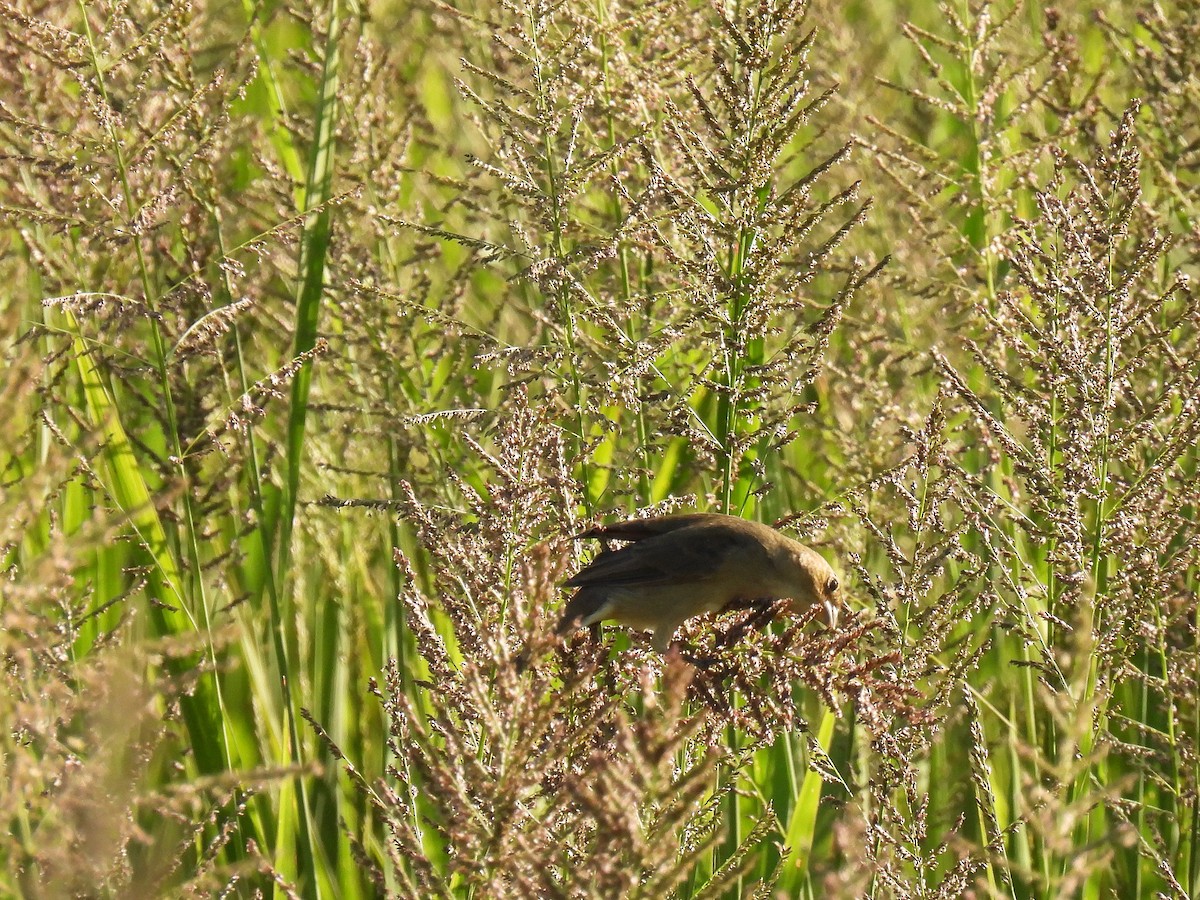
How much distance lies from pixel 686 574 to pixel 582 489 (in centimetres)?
27

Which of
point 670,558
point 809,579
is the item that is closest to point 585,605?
point 670,558

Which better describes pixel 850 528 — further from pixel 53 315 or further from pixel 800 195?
pixel 53 315

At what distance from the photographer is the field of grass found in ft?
6.36

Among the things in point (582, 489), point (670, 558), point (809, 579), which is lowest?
point (809, 579)

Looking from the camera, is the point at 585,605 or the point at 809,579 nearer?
the point at 585,605

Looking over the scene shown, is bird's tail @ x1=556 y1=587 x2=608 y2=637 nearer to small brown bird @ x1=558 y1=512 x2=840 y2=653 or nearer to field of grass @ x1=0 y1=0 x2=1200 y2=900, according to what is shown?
small brown bird @ x1=558 y1=512 x2=840 y2=653

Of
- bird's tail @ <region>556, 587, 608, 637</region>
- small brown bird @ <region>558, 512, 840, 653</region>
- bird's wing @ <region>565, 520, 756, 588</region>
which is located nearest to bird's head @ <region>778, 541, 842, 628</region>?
small brown bird @ <region>558, 512, 840, 653</region>

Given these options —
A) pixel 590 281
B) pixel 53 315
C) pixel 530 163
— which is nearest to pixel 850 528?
pixel 590 281

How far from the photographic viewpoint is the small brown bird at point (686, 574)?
2.81m

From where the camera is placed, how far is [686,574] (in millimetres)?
2859

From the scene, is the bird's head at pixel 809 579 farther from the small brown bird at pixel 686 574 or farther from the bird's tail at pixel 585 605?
the bird's tail at pixel 585 605

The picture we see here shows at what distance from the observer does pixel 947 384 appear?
2.98m

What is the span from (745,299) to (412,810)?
3.71 ft

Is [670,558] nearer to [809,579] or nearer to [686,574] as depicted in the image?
[686,574]
